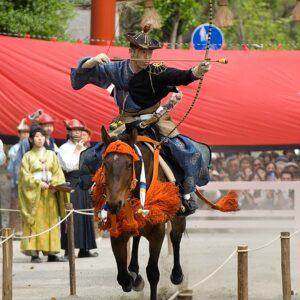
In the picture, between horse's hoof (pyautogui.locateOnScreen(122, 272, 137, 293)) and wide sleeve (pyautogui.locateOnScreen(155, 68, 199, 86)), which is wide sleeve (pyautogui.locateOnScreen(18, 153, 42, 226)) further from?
wide sleeve (pyautogui.locateOnScreen(155, 68, 199, 86))

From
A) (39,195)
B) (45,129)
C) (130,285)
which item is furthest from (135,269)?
(45,129)

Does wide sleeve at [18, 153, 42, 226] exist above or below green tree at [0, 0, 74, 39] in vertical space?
below

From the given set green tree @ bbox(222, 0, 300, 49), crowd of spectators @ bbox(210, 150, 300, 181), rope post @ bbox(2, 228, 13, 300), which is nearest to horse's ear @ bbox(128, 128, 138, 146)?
rope post @ bbox(2, 228, 13, 300)

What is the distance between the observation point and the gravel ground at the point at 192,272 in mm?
12320

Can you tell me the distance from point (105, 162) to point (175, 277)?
224 cm

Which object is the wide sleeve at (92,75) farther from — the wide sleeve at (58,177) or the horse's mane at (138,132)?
the wide sleeve at (58,177)

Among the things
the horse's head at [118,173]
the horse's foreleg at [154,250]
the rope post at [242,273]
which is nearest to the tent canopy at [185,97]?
the horse's foreleg at [154,250]

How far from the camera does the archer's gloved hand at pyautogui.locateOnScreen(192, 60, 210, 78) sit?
407 inches

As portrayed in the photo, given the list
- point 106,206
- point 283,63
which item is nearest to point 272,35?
point 283,63

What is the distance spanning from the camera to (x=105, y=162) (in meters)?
10.2

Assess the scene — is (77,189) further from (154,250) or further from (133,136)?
(133,136)

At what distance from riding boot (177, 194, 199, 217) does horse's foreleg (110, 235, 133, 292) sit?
0.87m

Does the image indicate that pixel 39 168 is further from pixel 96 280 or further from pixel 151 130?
pixel 151 130

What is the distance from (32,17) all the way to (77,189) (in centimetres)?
645
